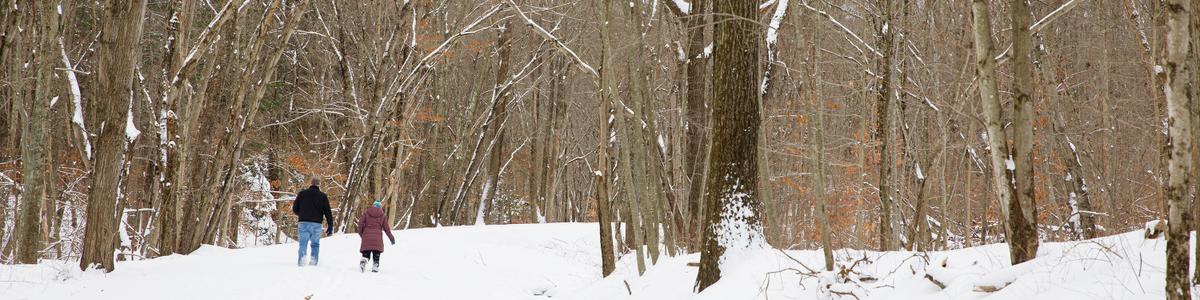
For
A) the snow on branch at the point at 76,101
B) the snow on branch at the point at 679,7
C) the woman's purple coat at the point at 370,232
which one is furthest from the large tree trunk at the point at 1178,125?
the snow on branch at the point at 76,101

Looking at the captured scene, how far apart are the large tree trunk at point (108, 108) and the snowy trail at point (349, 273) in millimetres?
450

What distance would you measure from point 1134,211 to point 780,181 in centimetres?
1041

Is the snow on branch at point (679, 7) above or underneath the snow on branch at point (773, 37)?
above

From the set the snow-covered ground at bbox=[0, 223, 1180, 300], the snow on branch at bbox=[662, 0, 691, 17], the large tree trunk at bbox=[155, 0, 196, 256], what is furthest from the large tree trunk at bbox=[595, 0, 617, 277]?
the large tree trunk at bbox=[155, 0, 196, 256]

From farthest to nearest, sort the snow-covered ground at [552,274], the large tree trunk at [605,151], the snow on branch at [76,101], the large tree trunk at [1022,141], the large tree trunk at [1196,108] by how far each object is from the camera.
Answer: the snow on branch at [76,101] < the large tree trunk at [605,151] < the large tree trunk at [1022,141] < the snow-covered ground at [552,274] < the large tree trunk at [1196,108]

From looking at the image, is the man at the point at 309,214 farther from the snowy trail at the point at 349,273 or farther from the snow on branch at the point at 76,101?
the snow on branch at the point at 76,101

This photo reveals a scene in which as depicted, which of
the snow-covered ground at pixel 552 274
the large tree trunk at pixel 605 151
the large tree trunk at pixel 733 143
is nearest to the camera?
the snow-covered ground at pixel 552 274

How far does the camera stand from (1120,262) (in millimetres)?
5238

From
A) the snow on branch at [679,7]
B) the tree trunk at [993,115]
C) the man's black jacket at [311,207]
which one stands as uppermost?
the snow on branch at [679,7]

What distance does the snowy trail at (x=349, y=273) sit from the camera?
10.2m

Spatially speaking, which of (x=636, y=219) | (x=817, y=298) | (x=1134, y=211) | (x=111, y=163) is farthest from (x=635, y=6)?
(x=1134, y=211)

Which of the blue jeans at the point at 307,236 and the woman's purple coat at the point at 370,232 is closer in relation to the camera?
the blue jeans at the point at 307,236

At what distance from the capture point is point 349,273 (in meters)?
12.5

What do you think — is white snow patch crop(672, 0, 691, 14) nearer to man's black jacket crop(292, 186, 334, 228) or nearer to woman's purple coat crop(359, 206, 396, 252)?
woman's purple coat crop(359, 206, 396, 252)
